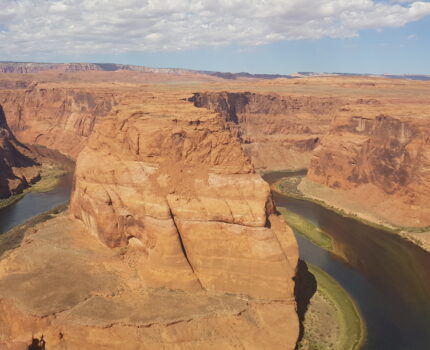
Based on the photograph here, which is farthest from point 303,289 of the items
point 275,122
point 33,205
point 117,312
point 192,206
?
point 275,122

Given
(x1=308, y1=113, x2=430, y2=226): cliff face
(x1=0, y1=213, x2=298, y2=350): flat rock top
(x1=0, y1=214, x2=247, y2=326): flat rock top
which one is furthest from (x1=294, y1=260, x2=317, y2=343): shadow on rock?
(x1=308, y1=113, x2=430, y2=226): cliff face

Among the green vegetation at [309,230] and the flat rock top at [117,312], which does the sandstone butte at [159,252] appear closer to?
the flat rock top at [117,312]

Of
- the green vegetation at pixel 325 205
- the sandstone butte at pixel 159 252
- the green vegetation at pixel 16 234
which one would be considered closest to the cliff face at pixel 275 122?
the green vegetation at pixel 325 205

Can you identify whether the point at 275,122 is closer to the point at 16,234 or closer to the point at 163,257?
the point at 16,234

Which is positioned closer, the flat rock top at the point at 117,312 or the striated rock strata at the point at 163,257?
the flat rock top at the point at 117,312

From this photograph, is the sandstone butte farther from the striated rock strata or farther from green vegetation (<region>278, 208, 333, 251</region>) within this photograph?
green vegetation (<region>278, 208, 333, 251</region>)

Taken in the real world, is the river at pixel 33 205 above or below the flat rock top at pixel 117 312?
below

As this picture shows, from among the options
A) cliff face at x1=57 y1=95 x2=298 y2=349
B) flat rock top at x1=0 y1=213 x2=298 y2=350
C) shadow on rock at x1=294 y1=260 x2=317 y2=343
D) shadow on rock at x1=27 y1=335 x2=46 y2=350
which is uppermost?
cliff face at x1=57 y1=95 x2=298 y2=349
